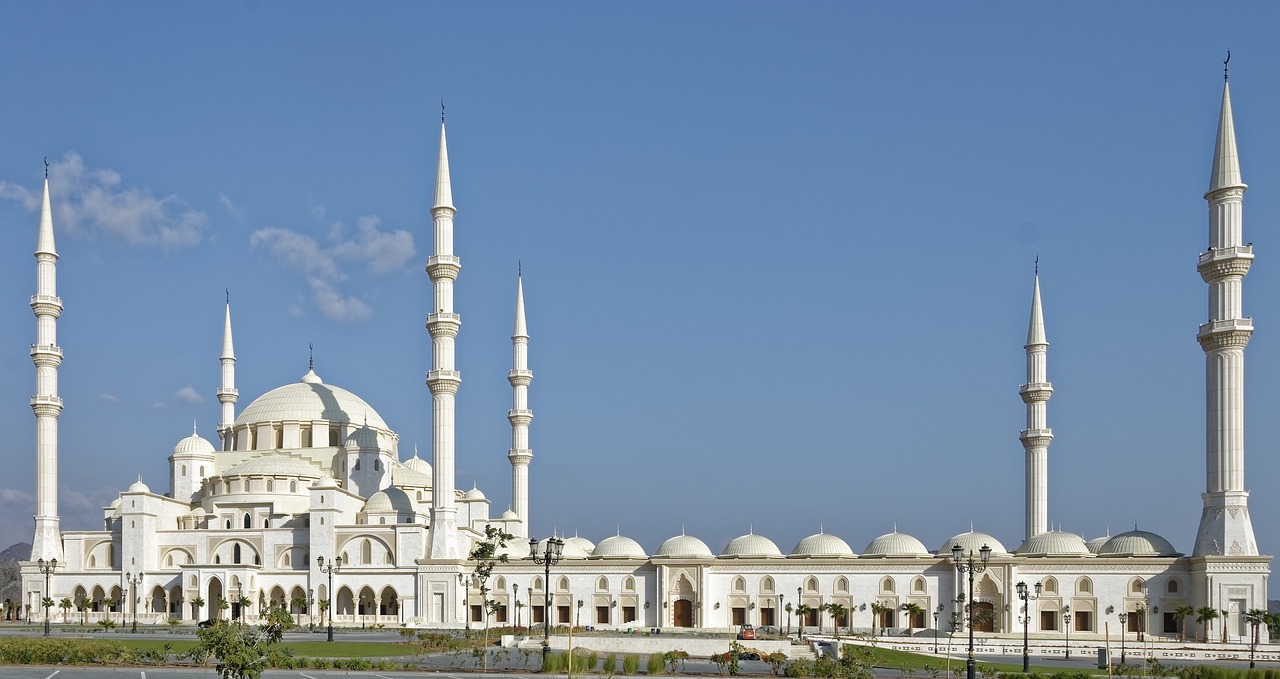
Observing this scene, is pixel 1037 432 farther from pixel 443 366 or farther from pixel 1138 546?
pixel 443 366

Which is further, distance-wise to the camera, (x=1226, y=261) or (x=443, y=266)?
(x=443, y=266)

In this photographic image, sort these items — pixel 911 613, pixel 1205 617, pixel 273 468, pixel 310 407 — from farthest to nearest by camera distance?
pixel 310 407, pixel 273 468, pixel 911 613, pixel 1205 617

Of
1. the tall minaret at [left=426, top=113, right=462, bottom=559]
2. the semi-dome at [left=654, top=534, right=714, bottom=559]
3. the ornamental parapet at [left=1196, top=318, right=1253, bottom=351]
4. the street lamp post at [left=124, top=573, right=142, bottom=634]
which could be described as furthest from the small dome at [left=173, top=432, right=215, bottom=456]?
the ornamental parapet at [left=1196, top=318, right=1253, bottom=351]

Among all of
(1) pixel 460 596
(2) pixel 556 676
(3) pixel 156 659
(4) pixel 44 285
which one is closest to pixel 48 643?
(3) pixel 156 659

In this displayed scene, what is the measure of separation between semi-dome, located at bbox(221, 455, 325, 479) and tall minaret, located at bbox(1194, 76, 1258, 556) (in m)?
49.7

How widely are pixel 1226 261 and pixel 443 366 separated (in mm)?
39365

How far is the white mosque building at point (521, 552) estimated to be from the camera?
5669 centimetres

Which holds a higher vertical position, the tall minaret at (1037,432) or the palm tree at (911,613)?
the tall minaret at (1037,432)

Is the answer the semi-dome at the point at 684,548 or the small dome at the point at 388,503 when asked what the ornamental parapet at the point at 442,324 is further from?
the semi-dome at the point at 684,548

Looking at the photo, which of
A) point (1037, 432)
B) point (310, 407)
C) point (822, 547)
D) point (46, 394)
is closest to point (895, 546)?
point (822, 547)

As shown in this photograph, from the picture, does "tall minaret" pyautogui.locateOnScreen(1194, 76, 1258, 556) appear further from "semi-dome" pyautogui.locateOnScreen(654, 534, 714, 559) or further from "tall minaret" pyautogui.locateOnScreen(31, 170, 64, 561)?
"tall minaret" pyautogui.locateOnScreen(31, 170, 64, 561)

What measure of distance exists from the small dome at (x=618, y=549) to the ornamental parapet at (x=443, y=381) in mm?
11770

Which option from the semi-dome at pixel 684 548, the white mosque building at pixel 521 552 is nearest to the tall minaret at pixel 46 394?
the white mosque building at pixel 521 552

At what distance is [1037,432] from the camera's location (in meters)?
68.2
